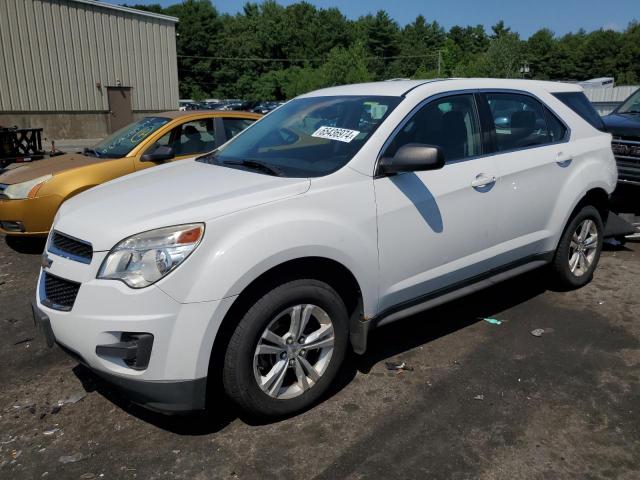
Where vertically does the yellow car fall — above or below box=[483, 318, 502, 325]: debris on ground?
above

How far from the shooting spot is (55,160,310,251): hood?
2725mm

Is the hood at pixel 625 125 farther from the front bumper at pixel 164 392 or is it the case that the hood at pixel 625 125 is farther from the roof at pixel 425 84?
the front bumper at pixel 164 392

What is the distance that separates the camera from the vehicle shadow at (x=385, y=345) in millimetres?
3088

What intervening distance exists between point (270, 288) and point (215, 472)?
92 centimetres

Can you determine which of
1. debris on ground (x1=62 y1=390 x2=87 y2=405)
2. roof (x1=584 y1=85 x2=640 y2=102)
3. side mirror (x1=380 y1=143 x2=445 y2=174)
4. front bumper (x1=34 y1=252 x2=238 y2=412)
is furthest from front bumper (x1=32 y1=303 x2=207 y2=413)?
roof (x1=584 y1=85 x2=640 y2=102)

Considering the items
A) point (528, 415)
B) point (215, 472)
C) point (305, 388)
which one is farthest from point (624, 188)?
point (215, 472)

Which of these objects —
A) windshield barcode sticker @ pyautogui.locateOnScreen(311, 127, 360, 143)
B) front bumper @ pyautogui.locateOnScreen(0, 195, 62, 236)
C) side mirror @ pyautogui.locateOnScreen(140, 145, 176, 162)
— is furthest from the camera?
front bumper @ pyautogui.locateOnScreen(0, 195, 62, 236)

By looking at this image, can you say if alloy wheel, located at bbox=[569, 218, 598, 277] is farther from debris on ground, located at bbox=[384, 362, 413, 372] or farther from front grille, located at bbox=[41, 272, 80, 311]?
front grille, located at bbox=[41, 272, 80, 311]

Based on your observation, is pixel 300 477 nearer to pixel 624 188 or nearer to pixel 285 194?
pixel 285 194

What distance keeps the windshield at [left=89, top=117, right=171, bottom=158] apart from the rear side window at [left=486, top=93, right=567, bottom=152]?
4207 mm

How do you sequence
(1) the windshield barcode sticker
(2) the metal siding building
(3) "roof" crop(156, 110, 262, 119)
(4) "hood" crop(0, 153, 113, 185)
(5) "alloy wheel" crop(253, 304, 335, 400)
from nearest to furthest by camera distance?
(5) "alloy wheel" crop(253, 304, 335, 400) < (1) the windshield barcode sticker < (4) "hood" crop(0, 153, 113, 185) < (3) "roof" crop(156, 110, 262, 119) < (2) the metal siding building

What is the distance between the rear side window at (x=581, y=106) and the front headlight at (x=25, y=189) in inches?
210

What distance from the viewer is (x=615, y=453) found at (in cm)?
278

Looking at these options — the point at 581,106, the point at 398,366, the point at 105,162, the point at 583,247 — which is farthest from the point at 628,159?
Result: the point at 105,162
